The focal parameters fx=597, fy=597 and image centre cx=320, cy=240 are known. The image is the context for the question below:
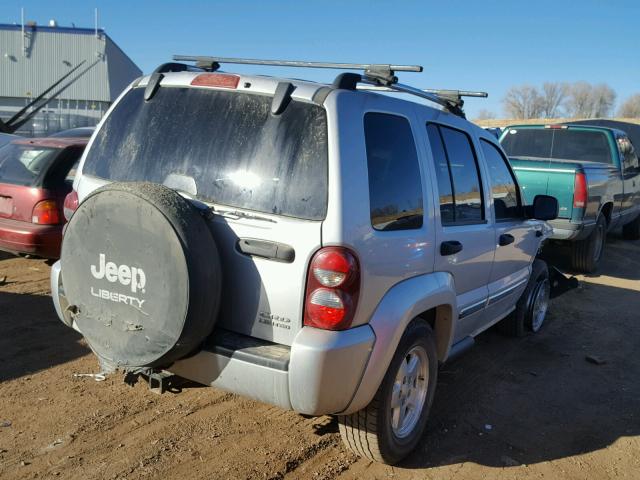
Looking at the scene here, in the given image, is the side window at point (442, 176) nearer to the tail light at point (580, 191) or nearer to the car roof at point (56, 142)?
the car roof at point (56, 142)

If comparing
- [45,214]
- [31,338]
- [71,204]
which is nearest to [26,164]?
[45,214]

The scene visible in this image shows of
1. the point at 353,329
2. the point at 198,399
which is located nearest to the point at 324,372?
the point at 353,329

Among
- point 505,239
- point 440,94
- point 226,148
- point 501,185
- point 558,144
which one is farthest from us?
point 558,144

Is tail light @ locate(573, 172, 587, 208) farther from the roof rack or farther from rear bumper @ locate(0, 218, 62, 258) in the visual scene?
rear bumper @ locate(0, 218, 62, 258)

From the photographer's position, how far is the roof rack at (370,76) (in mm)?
3186

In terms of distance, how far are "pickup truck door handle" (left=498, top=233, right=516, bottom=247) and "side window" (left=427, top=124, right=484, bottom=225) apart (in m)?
0.36

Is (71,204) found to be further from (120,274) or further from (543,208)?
(543,208)

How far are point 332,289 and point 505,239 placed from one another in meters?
2.33

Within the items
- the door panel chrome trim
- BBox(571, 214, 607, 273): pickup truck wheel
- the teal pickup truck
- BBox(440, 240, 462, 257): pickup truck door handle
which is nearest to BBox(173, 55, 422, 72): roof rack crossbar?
BBox(440, 240, 462, 257): pickup truck door handle

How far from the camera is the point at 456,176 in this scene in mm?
3973

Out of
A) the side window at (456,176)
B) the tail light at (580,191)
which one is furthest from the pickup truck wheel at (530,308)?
the tail light at (580,191)

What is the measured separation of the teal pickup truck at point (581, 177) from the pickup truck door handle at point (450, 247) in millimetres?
5102

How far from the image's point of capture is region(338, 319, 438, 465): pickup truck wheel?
→ 321cm

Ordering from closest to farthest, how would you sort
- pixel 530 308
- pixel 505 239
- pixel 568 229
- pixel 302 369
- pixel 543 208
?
1. pixel 302 369
2. pixel 505 239
3. pixel 543 208
4. pixel 530 308
5. pixel 568 229
